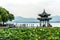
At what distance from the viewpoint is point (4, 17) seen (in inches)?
2496

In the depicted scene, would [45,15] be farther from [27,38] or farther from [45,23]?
[27,38]

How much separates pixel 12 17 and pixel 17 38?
6491 cm

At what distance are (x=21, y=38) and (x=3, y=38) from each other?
717mm

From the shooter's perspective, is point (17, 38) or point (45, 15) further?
point (45, 15)

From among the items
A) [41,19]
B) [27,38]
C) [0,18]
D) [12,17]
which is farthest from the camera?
[12,17]

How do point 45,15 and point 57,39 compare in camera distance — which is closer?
point 57,39

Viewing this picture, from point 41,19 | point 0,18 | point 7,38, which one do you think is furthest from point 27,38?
point 0,18

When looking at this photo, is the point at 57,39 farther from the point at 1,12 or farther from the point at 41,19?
the point at 1,12

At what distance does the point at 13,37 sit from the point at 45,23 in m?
43.0

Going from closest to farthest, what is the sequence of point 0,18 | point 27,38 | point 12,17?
point 27,38, point 0,18, point 12,17

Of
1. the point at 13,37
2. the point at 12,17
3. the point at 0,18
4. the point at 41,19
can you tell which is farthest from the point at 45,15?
the point at 13,37

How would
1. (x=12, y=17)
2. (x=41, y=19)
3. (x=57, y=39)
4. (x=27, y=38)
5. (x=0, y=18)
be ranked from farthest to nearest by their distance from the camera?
(x=12, y=17) < (x=0, y=18) < (x=41, y=19) < (x=27, y=38) < (x=57, y=39)

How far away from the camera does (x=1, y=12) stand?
6356cm

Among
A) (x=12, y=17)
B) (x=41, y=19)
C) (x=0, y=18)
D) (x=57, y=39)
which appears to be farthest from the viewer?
(x=12, y=17)
